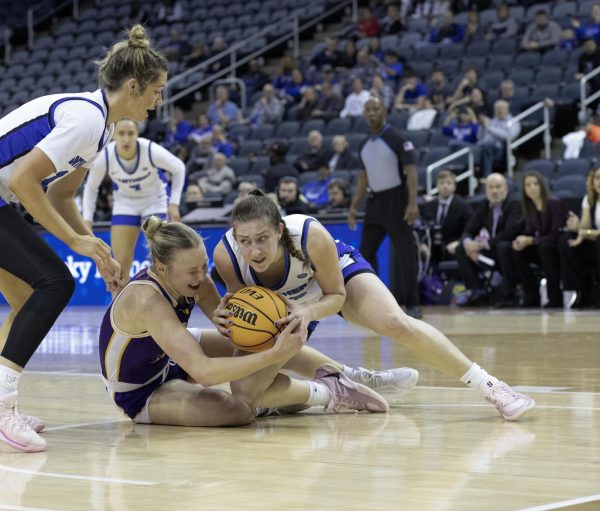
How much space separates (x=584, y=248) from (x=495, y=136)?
9.82 feet

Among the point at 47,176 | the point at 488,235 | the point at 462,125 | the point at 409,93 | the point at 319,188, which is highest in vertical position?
the point at 409,93

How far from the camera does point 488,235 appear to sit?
11953 millimetres

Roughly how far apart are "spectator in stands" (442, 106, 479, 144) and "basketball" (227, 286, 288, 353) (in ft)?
34.1

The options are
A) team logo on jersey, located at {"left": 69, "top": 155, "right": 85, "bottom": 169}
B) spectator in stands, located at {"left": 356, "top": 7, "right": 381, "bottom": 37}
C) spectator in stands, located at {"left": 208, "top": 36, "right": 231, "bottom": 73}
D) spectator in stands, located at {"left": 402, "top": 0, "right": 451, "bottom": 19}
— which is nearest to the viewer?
team logo on jersey, located at {"left": 69, "top": 155, "right": 85, "bottom": 169}

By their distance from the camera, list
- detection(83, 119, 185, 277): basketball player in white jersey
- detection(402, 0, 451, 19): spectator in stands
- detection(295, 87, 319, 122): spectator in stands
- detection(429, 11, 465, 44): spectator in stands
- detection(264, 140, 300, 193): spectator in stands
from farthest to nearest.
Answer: detection(402, 0, 451, 19): spectator in stands → detection(295, 87, 319, 122): spectator in stands → detection(429, 11, 465, 44): spectator in stands → detection(264, 140, 300, 193): spectator in stands → detection(83, 119, 185, 277): basketball player in white jersey

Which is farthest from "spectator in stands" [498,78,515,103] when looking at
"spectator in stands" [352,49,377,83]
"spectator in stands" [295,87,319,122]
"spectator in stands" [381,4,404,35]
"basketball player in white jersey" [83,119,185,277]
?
"basketball player in white jersey" [83,119,185,277]

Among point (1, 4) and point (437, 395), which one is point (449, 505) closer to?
point (437, 395)

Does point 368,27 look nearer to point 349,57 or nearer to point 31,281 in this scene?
point 349,57

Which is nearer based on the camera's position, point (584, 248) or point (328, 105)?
point (584, 248)

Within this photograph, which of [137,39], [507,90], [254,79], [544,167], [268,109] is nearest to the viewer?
[137,39]

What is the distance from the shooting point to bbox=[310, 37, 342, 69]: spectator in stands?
1784 centimetres

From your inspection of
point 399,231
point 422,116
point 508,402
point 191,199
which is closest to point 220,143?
point 191,199

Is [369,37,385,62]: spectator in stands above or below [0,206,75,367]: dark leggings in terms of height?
above

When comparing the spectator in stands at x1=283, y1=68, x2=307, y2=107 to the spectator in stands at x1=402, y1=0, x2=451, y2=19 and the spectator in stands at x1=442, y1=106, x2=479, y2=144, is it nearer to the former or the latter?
the spectator in stands at x1=402, y1=0, x2=451, y2=19
